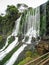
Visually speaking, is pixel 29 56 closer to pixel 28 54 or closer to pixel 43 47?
pixel 28 54

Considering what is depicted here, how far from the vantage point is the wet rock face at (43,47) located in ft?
17.7

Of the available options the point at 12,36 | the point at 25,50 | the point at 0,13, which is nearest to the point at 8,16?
the point at 0,13

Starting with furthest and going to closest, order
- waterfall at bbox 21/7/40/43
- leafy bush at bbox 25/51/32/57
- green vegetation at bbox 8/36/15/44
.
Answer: green vegetation at bbox 8/36/15/44, waterfall at bbox 21/7/40/43, leafy bush at bbox 25/51/32/57

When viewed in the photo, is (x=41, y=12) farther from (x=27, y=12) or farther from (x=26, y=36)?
(x=26, y=36)

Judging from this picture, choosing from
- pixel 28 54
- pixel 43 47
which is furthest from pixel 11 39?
pixel 43 47

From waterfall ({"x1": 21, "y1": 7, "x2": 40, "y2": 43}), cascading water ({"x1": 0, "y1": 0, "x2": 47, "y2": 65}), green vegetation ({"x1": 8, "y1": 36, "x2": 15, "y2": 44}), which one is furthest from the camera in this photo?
green vegetation ({"x1": 8, "y1": 36, "x2": 15, "y2": 44})

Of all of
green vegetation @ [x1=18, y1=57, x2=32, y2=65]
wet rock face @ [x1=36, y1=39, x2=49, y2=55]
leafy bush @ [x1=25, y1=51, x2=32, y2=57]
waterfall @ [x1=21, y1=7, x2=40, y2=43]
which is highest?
waterfall @ [x1=21, y1=7, x2=40, y2=43]

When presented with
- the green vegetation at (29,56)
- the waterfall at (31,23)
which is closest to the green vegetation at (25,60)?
the green vegetation at (29,56)

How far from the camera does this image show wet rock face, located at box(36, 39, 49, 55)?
5398 mm

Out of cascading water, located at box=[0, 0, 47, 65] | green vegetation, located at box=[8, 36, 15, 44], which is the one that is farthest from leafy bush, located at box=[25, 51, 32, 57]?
green vegetation, located at box=[8, 36, 15, 44]

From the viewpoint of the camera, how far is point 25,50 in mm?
5723

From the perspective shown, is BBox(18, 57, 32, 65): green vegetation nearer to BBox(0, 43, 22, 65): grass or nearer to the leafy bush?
the leafy bush

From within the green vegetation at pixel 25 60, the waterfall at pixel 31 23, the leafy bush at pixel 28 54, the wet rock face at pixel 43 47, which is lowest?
the green vegetation at pixel 25 60

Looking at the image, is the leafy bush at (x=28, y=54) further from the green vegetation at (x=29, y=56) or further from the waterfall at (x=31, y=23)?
the waterfall at (x=31, y=23)
